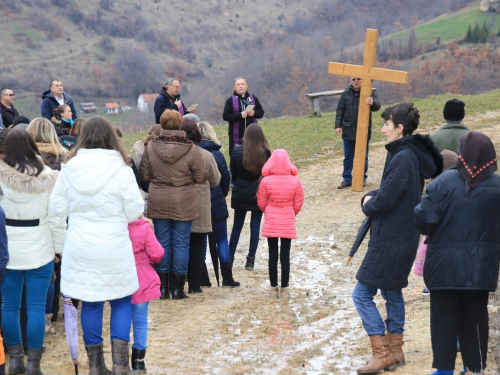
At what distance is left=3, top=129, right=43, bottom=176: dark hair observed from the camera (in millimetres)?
5059

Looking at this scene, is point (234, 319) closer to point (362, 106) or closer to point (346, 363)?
point (346, 363)

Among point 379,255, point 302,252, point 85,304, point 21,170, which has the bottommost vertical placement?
point 302,252

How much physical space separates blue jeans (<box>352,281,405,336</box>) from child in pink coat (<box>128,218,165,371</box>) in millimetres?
1472

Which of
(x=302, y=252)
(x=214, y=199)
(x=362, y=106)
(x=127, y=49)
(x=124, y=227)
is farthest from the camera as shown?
(x=127, y=49)

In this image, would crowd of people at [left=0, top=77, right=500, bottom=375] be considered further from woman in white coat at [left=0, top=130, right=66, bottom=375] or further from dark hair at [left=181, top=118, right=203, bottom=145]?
dark hair at [left=181, top=118, right=203, bottom=145]

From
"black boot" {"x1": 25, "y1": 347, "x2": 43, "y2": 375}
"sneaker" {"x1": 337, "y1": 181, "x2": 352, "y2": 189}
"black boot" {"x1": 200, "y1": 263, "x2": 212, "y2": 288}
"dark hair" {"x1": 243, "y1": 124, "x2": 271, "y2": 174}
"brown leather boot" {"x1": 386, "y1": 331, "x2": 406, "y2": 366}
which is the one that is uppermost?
"dark hair" {"x1": 243, "y1": 124, "x2": 271, "y2": 174}

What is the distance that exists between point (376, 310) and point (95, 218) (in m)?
2.10

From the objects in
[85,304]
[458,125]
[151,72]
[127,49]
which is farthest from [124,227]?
[127,49]

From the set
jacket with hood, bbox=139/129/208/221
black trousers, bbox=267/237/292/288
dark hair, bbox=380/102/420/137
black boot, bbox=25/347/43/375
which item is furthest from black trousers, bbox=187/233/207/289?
dark hair, bbox=380/102/420/137

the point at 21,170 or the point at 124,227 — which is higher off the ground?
the point at 21,170

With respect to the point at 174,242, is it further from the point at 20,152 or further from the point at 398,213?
the point at 398,213

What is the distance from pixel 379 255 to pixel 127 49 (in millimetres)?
114668

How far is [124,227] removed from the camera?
483 centimetres

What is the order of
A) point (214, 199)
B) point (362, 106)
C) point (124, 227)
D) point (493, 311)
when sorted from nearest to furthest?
point (124, 227), point (493, 311), point (214, 199), point (362, 106)
